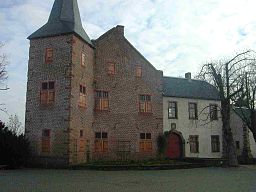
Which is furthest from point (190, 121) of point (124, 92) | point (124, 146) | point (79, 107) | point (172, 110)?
point (79, 107)

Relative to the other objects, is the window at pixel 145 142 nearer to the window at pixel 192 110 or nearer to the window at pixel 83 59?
the window at pixel 192 110

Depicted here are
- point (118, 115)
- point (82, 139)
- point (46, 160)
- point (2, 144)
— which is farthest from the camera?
point (118, 115)

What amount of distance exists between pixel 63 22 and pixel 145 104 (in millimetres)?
9732

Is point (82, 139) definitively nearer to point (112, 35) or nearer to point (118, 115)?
point (118, 115)

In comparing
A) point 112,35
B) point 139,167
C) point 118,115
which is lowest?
point 139,167

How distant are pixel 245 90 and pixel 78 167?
16.5m

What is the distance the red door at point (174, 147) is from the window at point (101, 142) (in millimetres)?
7083

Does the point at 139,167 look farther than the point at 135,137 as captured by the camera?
No

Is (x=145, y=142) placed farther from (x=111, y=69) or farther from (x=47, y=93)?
(x=47, y=93)

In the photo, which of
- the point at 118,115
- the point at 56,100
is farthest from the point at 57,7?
the point at 118,115

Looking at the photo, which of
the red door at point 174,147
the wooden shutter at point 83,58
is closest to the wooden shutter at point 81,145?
the wooden shutter at point 83,58

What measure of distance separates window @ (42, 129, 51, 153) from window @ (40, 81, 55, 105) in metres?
2.04

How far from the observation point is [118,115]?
93.9ft

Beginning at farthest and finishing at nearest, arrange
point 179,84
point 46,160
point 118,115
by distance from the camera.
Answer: point 179,84 < point 118,115 < point 46,160
